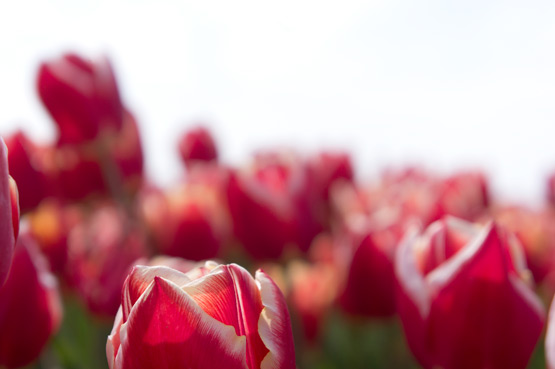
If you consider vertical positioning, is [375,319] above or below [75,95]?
below

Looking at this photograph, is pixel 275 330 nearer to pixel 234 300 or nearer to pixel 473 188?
pixel 234 300

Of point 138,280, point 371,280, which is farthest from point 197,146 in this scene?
point 138,280

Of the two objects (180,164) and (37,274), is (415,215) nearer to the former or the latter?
(37,274)

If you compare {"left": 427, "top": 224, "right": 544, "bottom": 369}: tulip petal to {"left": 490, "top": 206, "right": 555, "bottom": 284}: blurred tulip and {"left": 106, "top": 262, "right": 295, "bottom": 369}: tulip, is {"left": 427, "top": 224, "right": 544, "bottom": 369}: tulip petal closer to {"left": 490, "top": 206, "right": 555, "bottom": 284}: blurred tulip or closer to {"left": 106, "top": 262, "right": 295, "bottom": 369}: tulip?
{"left": 106, "top": 262, "right": 295, "bottom": 369}: tulip

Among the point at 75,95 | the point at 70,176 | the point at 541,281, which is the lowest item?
the point at 541,281

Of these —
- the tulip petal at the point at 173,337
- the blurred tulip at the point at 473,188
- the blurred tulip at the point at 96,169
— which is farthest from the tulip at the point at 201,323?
the blurred tulip at the point at 473,188

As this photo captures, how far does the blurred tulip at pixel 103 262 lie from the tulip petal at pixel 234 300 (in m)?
0.23

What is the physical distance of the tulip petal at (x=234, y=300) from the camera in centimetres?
28

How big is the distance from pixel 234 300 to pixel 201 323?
22 millimetres

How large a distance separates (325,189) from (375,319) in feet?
1.29

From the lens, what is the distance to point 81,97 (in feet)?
2.36

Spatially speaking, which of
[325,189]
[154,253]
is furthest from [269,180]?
[325,189]

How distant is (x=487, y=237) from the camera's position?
388 millimetres

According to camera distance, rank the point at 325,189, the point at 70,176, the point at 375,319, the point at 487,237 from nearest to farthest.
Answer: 1. the point at 487,237
2. the point at 375,319
3. the point at 70,176
4. the point at 325,189
